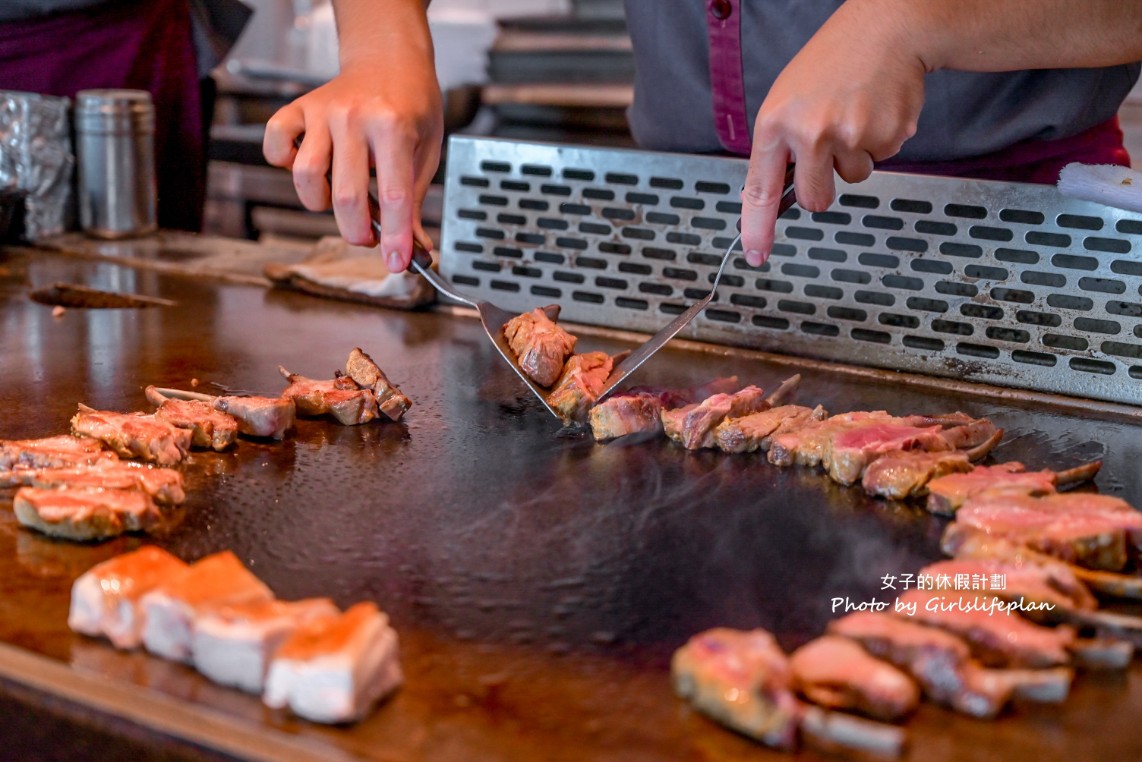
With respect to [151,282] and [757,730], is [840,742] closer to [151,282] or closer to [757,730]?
[757,730]

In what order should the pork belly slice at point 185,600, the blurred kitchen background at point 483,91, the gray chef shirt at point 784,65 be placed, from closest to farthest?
the pork belly slice at point 185,600 → the gray chef shirt at point 784,65 → the blurred kitchen background at point 483,91

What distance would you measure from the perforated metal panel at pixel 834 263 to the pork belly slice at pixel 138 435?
3.86ft

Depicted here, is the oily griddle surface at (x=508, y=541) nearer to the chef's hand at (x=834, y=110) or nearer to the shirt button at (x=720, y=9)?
the chef's hand at (x=834, y=110)

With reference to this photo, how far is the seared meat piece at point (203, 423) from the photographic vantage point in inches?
73.1

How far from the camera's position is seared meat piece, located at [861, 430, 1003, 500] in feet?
5.83

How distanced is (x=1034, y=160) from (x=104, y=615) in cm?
217

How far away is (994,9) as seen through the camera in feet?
6.24

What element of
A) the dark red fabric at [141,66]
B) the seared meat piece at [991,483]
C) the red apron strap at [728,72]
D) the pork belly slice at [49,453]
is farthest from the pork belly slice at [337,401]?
the dark red fabric at [141,66]

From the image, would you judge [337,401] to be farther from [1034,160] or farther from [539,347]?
[1034,160]

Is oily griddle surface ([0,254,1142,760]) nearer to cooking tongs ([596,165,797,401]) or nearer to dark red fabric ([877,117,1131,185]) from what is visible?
cooking tongs ([596,165,797,401])

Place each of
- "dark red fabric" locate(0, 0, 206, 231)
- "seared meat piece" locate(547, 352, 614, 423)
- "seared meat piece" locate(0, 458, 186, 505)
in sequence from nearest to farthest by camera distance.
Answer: "seared meat piece" locate(0, 458, 186, 505), "seared meat piece" locate(547, 352, 614, 423), "dark red fabric" locate(0, 0, 206, 231)

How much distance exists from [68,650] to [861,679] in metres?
0.85

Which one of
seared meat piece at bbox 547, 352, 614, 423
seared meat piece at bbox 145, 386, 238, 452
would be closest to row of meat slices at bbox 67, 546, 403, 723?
seared meat piece at bbox 145, 386, 238, 452

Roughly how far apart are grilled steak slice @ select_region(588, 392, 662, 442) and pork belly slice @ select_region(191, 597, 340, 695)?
2.96 ft
